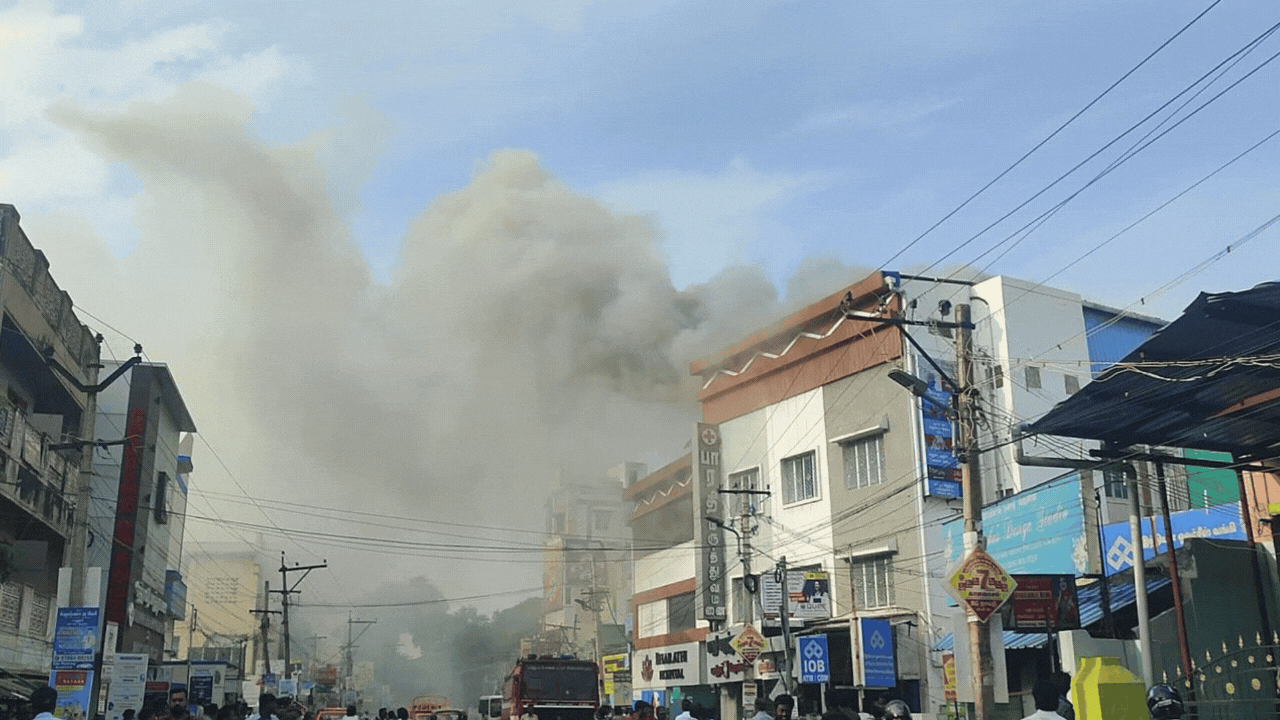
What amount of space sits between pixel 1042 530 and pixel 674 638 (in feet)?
78.6

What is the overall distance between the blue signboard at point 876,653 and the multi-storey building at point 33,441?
70.1ft

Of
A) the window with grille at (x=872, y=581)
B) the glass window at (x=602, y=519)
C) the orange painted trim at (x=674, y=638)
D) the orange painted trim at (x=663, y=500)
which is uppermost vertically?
the glass window at (x=602, y=519)

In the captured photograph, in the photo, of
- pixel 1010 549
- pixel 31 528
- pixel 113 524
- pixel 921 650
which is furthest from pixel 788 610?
pixel 113 524

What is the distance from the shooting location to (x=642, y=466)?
87062mm

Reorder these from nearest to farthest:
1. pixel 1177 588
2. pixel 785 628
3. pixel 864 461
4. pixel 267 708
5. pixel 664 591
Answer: pixel 267 708 → pixel 1177 588 → pixel 785 628 → pixel 864 461 → pixel 664 591

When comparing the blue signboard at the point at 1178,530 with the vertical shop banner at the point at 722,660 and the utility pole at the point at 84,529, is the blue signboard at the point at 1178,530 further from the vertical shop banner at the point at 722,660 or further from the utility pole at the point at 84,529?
the utility pole at the point at 84,529

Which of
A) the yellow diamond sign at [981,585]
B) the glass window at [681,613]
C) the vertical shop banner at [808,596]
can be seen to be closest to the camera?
the yellow diamond sign at [981,585]

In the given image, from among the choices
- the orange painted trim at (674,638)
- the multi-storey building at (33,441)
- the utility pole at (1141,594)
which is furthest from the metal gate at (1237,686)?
the orange painted trim at (674,638)

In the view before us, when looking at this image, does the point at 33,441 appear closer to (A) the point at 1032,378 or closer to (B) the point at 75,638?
(B) the point at 75,638

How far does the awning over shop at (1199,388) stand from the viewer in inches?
539

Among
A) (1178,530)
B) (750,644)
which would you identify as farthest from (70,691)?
(1178,530)

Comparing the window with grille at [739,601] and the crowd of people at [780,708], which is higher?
the window with grille at [739,601]

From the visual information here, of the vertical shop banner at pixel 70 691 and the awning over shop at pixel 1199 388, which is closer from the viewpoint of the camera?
the awning over shop at pixel 1199 388

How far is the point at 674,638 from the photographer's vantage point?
4709 centimetres
